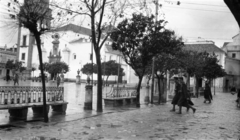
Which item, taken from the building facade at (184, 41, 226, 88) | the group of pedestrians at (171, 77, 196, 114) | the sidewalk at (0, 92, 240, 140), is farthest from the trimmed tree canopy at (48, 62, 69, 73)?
the sidewalk at (0, 92, 240, 140)

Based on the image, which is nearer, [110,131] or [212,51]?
[110,131]

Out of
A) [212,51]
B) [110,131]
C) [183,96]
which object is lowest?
[110,131]

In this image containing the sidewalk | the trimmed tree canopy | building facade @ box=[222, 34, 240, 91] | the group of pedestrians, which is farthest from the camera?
building facade @ box=[222, 34, 240, 91]

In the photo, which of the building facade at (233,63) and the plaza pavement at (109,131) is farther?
the building facade at (233,63)

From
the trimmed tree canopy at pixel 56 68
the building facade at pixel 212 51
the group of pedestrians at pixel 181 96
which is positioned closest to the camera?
the group of pedestrians at pixel 181 96

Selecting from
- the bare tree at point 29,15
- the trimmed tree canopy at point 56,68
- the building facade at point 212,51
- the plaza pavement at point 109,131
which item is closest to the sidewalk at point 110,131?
the plaza pavement at point 109,131

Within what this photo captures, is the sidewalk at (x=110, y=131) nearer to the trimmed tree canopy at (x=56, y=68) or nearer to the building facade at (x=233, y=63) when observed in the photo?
the trimmed tree canopy at (x=56, y=68)

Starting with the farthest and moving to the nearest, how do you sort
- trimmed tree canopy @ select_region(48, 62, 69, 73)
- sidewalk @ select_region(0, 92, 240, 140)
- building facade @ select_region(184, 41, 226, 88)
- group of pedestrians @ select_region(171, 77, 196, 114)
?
trimmed tree canopy @ select_region(48, 62, 69, 73) → building facade @ select_region(184, 41, 226, 88) → group of pedestrians @ select_region(171, 77, 196, 114) → sidewalk @ select_region(0, 92, 240, 140)

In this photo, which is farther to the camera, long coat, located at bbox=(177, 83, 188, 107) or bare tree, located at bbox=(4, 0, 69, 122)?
long coat, located at bbox=(177, 83, 188, 107)

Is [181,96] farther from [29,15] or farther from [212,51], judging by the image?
[212,51]

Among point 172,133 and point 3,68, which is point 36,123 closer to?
point 172,133

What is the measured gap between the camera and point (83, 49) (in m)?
69.2

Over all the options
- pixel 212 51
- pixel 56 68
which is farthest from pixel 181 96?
pixel 212 51

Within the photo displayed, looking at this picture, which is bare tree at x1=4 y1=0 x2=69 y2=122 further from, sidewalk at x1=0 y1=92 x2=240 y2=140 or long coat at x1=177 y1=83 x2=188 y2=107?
long coat at x1=177 y1=83 x2=188 y2=107
